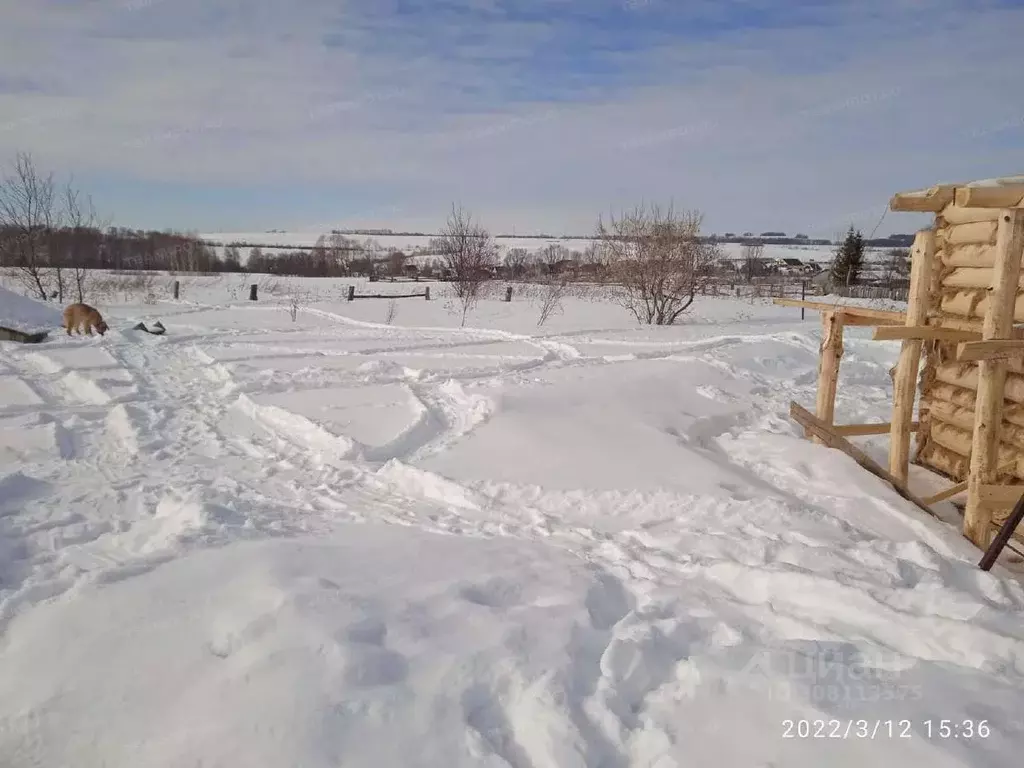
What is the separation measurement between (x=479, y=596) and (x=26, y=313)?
670 inches

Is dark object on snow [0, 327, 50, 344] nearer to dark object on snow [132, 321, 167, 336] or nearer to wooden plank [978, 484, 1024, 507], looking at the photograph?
dark object on snow [132, 321, 167, 336]

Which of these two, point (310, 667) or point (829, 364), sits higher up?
point (829, 364)

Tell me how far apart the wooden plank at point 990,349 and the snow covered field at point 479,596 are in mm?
1241

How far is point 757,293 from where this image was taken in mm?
33094

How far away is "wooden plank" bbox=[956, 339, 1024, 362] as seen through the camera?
4180 mm

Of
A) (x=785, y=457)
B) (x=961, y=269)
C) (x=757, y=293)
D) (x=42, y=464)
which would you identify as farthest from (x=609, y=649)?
(x=757, y=293)

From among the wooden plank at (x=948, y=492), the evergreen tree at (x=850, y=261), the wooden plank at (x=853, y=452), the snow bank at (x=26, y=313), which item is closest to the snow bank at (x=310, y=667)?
the wooden plank at (x=853, y=452)

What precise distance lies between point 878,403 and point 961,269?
2.88 meters

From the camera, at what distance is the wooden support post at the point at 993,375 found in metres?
4.46

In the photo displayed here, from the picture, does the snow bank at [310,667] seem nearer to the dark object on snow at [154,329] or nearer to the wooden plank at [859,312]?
the wooden plank at [859,312]

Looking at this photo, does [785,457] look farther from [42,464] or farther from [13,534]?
[42,464]

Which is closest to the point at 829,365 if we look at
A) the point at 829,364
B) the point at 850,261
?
the point at 829,364

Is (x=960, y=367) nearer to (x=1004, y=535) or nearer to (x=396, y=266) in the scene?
(x=1004, y=535)

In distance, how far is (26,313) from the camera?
50.1 ft
